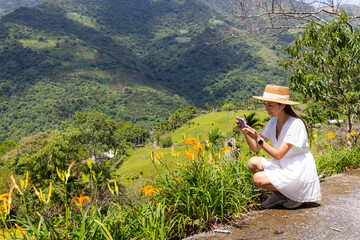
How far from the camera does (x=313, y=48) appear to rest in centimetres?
647

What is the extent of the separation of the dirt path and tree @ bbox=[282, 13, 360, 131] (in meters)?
2.93

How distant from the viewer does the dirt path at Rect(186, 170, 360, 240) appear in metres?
2.69

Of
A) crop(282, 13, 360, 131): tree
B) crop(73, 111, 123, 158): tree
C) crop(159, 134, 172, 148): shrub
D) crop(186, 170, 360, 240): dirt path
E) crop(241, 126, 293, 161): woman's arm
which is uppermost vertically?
crop(282, 13, 360, 131): tree

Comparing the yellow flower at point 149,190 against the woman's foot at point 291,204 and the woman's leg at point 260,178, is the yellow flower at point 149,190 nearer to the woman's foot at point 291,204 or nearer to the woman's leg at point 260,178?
the woman's leg at point 260,178

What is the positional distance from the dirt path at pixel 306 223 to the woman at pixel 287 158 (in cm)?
21

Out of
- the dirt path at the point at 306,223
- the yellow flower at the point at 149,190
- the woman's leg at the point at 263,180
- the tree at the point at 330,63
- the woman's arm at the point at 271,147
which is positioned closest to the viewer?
the dirt path at the point at 306,223

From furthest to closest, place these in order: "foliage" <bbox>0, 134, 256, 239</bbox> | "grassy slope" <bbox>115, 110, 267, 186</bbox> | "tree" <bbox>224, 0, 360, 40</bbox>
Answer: "grassy slope" <bbox>115, 110, 267, 186</bbox> → "tree" <bbox>224, 0, 360, 40</bbox> → "foliage" <bbox>0, 134, 256, 239</bbox>

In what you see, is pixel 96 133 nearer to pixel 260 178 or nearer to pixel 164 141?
pixel 260 178

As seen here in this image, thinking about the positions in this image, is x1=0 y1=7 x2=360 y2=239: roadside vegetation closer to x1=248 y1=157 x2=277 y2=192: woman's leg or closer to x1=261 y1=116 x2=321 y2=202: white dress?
x1=248 y1=157 x2=277 y2=192: woman's leg

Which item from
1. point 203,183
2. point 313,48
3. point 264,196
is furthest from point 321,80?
point 203,183

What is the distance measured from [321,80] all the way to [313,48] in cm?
122

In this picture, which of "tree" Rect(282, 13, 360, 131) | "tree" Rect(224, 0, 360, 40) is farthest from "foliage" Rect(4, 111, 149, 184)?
"tree" Rect(282, 13, 360, 131)

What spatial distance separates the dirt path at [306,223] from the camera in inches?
106

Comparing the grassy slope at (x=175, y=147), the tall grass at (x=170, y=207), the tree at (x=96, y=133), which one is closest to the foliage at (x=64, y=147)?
the tree at (x=96, y=133)
